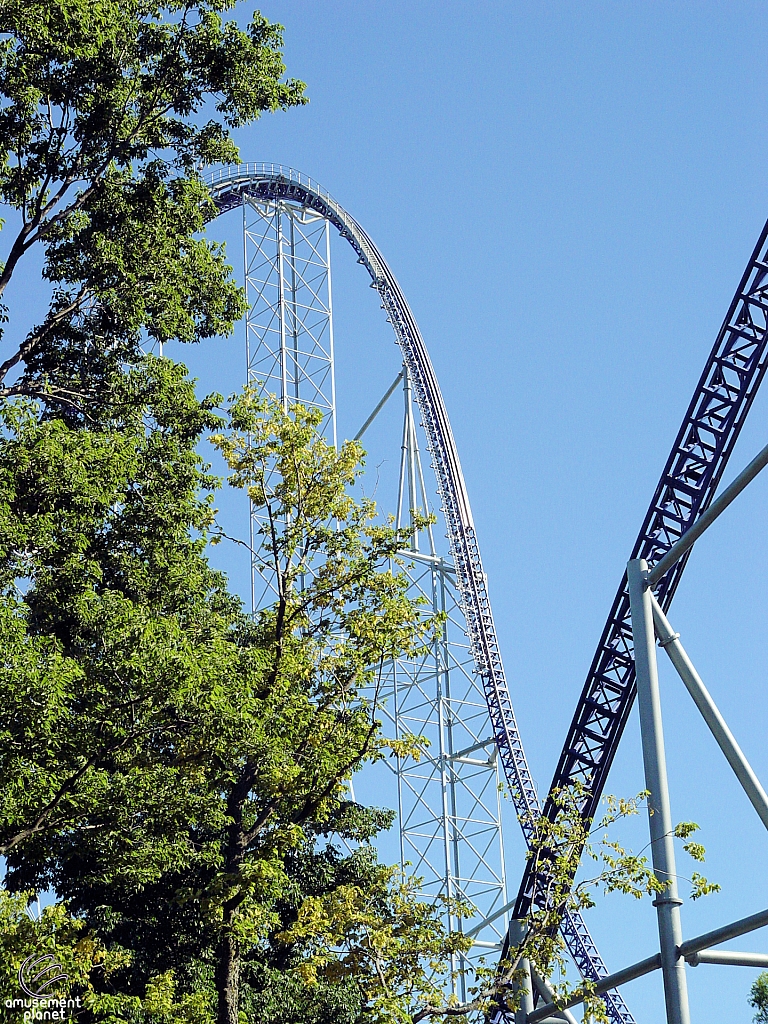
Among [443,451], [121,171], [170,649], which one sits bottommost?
[170,649]

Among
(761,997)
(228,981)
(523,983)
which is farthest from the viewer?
(761,997)

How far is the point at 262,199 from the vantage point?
25.7 meters

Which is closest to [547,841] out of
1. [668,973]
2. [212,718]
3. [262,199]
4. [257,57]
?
[668,973]

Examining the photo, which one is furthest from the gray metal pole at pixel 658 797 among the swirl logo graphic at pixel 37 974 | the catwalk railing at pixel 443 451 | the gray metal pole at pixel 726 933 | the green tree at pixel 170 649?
the catwalk railing at pixel 443 451

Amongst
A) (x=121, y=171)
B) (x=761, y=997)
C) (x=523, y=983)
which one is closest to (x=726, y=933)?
(x=523, y=983)

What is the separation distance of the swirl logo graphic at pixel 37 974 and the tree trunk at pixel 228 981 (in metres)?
1.29

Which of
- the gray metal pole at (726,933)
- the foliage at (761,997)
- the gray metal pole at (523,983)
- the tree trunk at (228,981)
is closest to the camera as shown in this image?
the gray metal pole at (726,933)

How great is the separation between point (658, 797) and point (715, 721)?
26.8 inches

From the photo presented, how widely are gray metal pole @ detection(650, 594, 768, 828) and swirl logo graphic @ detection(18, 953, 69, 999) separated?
4676 mm

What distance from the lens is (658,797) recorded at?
957cm

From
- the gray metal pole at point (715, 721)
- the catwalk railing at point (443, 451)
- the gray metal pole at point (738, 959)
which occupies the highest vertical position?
the catwalk railing at point (443, 451)

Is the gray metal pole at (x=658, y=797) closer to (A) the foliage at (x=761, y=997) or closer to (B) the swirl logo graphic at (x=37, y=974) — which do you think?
(B) the swirl logo graphic at (x=37, y=974)

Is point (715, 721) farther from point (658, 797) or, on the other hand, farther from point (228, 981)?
point (228, 981)

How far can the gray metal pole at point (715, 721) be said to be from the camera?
30.0 ft
